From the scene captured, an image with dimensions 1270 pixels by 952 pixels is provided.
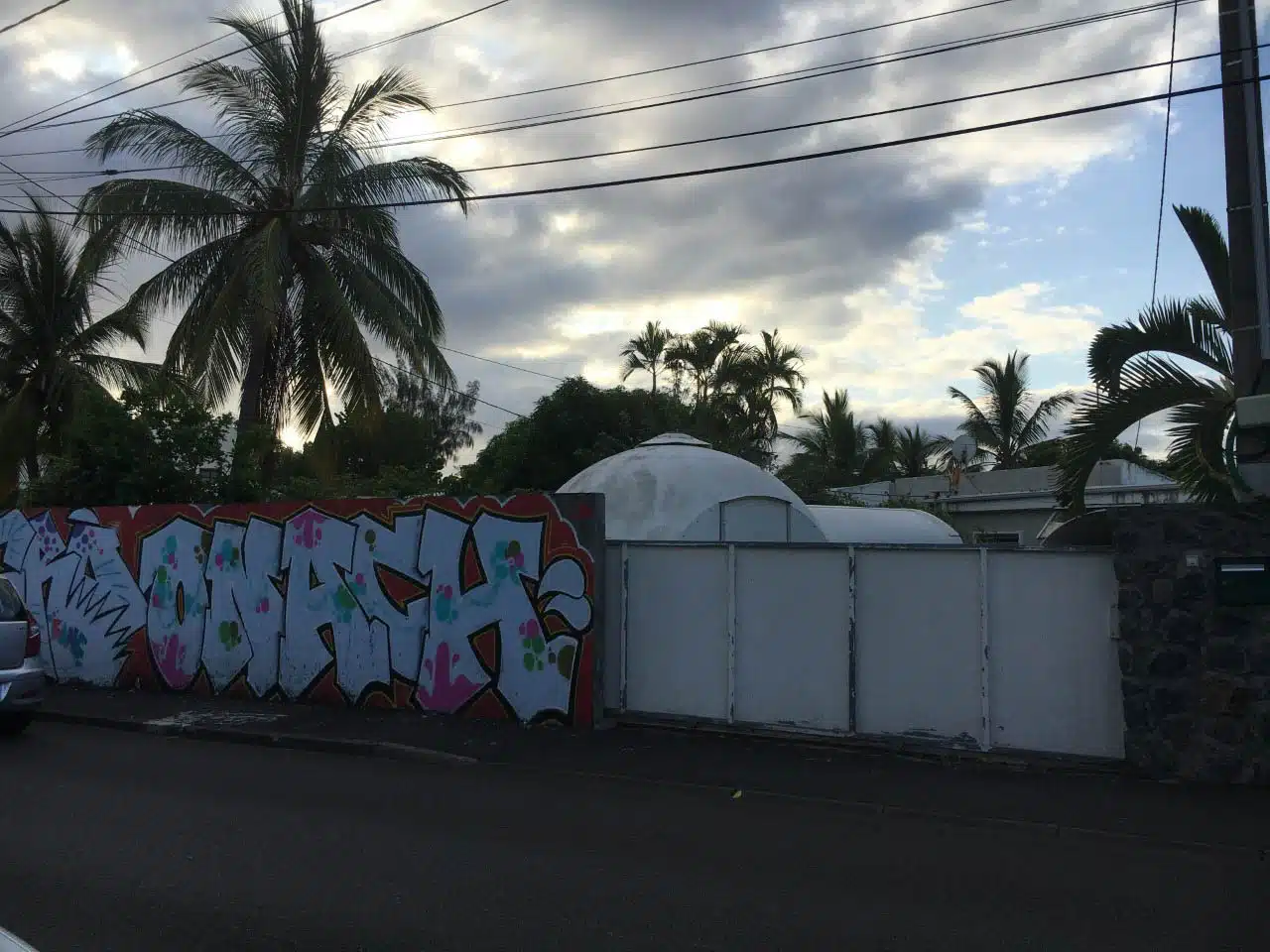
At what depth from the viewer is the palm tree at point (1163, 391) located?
10.1 meters

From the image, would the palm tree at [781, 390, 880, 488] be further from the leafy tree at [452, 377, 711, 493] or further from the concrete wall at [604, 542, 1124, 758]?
the concrete wall at [604, 542, 1124, 758]

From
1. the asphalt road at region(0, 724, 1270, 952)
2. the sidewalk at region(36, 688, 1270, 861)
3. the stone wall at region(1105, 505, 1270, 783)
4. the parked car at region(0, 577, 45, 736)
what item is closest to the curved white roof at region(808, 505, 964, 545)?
the sidewalk at region(36, 688, 1270, 861)

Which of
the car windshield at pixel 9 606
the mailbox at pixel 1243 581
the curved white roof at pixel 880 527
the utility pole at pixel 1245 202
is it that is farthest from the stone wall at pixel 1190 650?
the curved white roof at pixel 880 527

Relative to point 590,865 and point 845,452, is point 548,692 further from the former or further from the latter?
point 845,452

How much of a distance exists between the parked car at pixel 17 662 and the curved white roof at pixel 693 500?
841 centimetres

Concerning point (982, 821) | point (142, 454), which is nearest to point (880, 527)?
point (142, 454)

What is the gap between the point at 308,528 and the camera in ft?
42.8

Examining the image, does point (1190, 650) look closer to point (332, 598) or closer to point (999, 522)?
point (332, 598)

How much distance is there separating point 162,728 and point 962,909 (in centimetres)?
898

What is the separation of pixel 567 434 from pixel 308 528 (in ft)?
55.9

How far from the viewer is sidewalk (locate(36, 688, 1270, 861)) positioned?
7.52 meters

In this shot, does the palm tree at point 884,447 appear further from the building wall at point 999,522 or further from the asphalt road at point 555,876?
the asphalt road at point 555,876

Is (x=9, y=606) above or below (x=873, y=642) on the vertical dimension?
above

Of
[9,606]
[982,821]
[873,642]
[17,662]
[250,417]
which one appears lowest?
[982,821]
